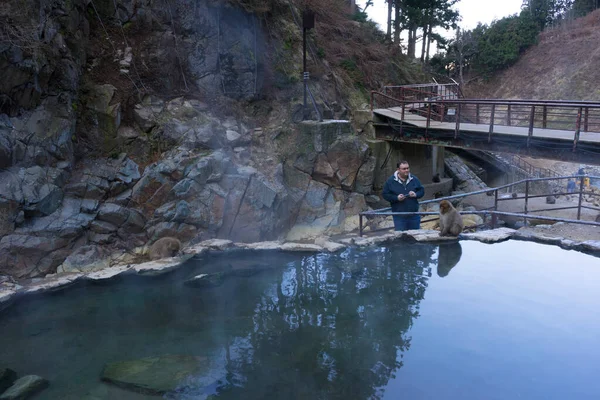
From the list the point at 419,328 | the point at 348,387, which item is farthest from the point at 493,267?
the point at 348,387

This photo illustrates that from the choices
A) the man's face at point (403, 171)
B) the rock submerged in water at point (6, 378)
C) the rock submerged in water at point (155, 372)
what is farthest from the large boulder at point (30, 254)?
the man's face at point (403, 171)

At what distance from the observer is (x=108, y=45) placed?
12.5 meters

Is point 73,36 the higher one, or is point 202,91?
point 73,36

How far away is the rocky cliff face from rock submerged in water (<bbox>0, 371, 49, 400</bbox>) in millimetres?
5915

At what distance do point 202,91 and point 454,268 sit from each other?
31.8ft

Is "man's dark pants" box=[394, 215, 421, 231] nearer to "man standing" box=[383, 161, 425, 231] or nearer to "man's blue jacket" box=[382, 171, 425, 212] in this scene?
"man standing" box=[383, 161, 425, 231]

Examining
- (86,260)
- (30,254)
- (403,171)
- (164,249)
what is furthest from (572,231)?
(30,254)

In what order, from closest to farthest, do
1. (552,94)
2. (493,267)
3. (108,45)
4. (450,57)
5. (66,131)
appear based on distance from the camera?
1. (493,267)
2. (66,131)
3. (108,45)
4. (552,94)
5. (450,57)

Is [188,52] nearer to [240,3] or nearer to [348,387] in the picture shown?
[240,3]

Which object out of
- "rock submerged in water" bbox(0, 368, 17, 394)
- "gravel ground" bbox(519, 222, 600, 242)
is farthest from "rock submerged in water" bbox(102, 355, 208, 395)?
"gravel ground" bbox(519, 222, 600, 242)

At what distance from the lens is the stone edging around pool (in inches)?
258

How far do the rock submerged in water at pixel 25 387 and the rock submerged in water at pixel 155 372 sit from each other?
0.54 meters

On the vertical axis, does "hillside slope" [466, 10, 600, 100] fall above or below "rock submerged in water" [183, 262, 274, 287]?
above

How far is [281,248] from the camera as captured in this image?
755cm
